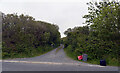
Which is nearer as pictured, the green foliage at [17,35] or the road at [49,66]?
the road at [49,66]

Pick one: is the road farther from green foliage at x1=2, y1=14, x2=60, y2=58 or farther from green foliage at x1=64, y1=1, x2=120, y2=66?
green foliage at x1=2, y1=14, x2=60, y2=58

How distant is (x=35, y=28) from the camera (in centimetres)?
2742

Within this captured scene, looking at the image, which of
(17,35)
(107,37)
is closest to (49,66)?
(107,37)

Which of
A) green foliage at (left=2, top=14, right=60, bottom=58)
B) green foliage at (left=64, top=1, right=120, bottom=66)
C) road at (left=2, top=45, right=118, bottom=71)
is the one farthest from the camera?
green foliage at (left=2, top=14, right=60, bottom=58)

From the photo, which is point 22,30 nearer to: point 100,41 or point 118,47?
point 100,41

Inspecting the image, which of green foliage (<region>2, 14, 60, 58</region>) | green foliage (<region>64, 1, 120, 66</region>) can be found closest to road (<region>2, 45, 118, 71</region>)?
green foliage (<region>64, 1, 120, 66</region>)

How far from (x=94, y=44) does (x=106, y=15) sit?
4.16 metres

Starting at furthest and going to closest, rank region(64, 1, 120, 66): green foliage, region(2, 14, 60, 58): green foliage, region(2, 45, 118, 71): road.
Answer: region(2, 14, 60, 58): green foliage → region(64, 1, 120, 66): green foliage → region(2, 45, 118, 71): road

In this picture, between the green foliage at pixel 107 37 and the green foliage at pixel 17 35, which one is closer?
the green foliage at pixel 107 37

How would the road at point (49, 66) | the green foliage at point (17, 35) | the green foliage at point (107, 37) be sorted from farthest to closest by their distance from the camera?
the green foliage at point (17, 35) < the green foliage at point (107, 37) < the road at point (49, 66)

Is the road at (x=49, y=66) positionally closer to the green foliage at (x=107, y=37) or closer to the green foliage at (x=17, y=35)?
the green foliage at (x=107, y=37)

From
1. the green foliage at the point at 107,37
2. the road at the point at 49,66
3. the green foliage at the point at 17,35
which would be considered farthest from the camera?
the green foliage at the point at 17,35

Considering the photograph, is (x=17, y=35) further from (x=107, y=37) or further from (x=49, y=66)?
(x=107, y=37)

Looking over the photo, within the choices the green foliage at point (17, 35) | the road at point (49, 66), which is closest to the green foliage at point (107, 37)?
the road at point (49, 66)
